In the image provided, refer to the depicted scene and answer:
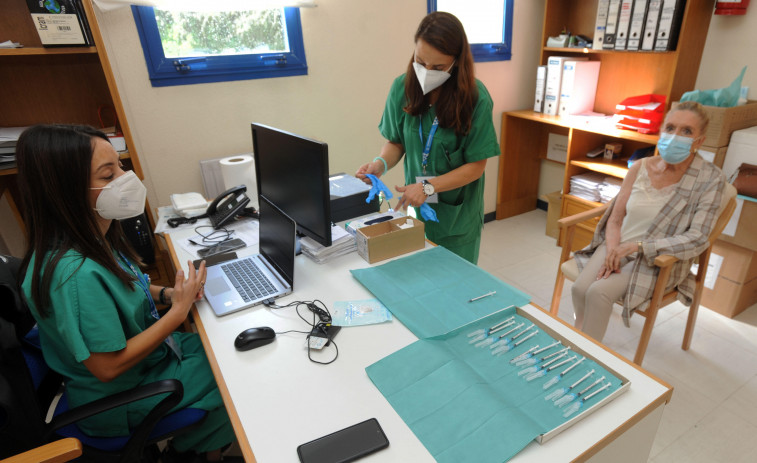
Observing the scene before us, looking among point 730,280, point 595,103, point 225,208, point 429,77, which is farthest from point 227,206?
point 595,103

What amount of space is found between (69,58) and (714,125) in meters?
3.29

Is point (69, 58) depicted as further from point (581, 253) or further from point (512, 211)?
point (512, 211)

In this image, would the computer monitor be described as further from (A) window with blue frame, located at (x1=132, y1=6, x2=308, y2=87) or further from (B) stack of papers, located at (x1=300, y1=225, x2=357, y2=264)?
(A) window with blue frame, located at (x1=132, y1=6, x2=308, y2=87)

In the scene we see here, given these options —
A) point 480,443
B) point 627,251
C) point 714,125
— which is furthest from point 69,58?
point 714,125

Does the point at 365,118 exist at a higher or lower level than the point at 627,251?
higher

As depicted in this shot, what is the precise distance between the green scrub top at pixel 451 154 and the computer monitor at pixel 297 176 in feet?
2.04

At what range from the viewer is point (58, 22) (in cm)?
175

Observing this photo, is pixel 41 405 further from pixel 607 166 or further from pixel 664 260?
pixel 607 166

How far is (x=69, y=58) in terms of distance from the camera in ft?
6.84

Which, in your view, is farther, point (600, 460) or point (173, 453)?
point (173, 453)

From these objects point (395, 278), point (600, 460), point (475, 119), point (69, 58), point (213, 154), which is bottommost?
point (600, 460)

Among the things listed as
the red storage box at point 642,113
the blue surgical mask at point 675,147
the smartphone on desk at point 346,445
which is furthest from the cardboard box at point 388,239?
the red storage box at point 642,113

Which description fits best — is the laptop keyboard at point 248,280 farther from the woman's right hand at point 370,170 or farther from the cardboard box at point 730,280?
the cardboard box at point 730,280

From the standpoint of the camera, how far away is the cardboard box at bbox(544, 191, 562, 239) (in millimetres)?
3457
